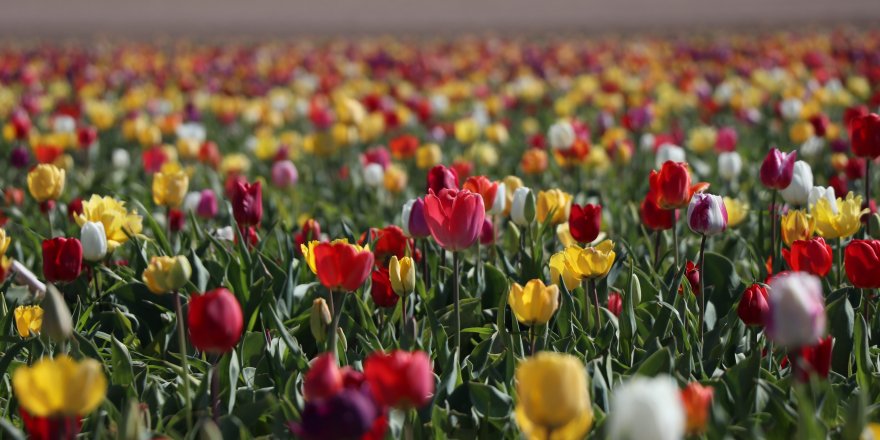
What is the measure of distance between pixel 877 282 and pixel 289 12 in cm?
3176

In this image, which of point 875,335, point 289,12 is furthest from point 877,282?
point 289,12

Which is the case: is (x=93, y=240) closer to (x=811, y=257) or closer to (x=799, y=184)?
(x=811, y=257)

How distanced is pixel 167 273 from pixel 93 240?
2.42ft

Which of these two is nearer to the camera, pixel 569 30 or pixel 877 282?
pixel 877 282

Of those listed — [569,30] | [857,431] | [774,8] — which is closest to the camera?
[857,431]

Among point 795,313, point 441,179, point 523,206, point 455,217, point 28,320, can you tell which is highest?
point 795,313

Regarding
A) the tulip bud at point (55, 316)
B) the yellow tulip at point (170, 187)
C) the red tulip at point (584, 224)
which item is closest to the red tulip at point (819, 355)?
the red tulip at point (584, 224)

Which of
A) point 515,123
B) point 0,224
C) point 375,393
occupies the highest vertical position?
point 375,393

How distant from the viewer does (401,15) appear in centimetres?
3066

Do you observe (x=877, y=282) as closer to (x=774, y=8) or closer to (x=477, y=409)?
(x=477, y=409)

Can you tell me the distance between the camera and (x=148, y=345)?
2.62 metres

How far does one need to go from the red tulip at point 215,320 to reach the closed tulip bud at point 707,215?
1.27m

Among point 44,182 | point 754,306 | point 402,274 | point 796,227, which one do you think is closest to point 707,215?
point 754,306

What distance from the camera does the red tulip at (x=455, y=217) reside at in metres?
2.20
